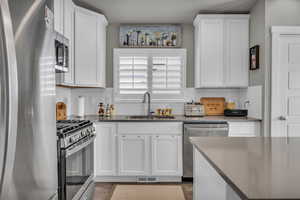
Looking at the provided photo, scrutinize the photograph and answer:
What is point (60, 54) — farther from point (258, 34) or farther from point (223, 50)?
point (258, 34)

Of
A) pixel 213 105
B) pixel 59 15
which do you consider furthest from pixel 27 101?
pixel 213 105

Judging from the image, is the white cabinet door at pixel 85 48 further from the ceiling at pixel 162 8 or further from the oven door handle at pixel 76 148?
the oven door handle at pixel 76 148

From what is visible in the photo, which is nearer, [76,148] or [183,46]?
[76,148]

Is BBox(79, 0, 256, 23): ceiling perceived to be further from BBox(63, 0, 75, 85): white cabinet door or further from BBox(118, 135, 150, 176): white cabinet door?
BBox(118, 135, 150, 176): white cabinet door

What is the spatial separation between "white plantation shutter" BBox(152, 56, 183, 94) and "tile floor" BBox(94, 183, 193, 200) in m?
1.56

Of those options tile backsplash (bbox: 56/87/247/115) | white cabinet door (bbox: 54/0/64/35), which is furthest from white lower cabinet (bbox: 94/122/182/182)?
white cabinet door (bbox: 54/0/64/35)

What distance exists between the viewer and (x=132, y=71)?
4160mm

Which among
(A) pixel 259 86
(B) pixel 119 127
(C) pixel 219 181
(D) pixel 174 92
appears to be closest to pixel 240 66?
(A) pixel 259 86

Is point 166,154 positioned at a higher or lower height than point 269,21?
lower

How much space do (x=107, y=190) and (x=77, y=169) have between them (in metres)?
1.18

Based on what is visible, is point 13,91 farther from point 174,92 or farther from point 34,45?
point 174,92

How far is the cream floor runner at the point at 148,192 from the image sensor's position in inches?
123

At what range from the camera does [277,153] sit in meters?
1.44

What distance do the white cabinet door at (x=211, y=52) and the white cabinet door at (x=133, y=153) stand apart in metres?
1.30
